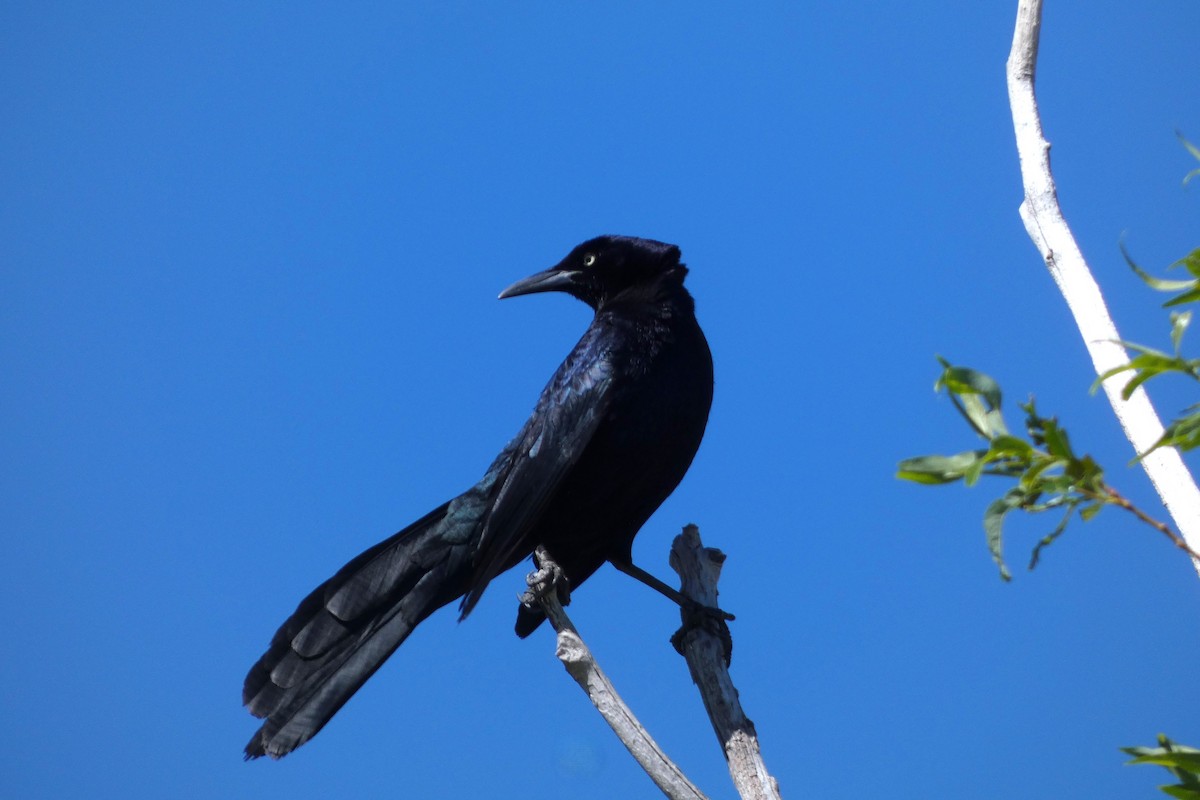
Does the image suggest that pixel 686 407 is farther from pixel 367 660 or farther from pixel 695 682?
pixel 367 660

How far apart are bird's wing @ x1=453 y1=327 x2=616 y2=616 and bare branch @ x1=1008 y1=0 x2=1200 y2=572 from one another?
2.62m

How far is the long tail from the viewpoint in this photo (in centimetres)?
459

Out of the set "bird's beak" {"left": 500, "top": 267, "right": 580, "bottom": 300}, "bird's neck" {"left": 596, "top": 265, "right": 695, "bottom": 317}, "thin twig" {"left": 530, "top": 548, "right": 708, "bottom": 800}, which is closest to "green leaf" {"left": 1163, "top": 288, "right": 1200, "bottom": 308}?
"thin twig" {"left": 530, "top": 548, "right": 708, "bottom": 800}

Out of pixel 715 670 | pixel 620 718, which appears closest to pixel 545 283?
pixel 715 670

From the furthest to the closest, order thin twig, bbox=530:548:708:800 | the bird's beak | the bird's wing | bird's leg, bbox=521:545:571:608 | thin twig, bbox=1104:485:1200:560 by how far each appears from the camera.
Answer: the bird's beak, the bird's wing, bird's leg, bbox=521:545:571:608, thin twig, bbox=530:548:708:800, thin twig, bbox=1104:485:1200:560

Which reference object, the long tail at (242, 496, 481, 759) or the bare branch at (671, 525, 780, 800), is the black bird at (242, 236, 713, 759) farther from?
the bare branch at (671, 525, 780, 800)

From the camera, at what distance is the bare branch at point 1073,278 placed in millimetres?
2180

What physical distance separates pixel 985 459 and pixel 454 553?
365cm

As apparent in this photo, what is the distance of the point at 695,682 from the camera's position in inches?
166

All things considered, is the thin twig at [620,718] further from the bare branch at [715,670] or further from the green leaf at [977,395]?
the green leaf at [977,395]

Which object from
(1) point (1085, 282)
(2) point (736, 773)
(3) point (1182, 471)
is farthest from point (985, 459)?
(2) point (736, 773)

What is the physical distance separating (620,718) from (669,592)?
1.57m

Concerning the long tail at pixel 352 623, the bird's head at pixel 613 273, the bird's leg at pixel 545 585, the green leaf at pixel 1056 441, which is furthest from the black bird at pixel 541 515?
the green leaf at pixel 1056 441

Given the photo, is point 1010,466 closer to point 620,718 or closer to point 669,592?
point 620,718
